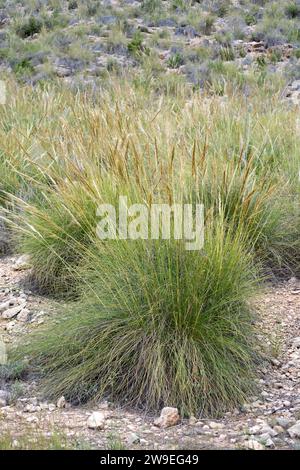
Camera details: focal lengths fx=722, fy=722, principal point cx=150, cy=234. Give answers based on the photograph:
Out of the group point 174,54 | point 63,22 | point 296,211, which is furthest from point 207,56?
point 296,211

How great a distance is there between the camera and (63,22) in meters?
17.4

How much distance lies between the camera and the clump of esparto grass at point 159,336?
10.7 ft

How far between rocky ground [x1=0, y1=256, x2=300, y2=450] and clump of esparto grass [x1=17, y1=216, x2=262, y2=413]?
86 millimetres

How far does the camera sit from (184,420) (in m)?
3.15

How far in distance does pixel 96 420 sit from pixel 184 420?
1.28 ft

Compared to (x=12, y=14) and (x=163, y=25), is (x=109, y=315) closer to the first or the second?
(x=163, y=25)

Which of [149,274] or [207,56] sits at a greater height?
[149,274]

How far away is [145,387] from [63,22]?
15.4 m

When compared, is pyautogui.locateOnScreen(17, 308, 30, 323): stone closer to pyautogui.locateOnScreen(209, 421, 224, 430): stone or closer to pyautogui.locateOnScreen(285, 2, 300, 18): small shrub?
pyautogui.locateOnScreen(209, 421, 224, 430): stone

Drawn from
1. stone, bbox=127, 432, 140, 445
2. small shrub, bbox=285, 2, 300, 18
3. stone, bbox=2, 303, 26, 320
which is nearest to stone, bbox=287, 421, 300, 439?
stone, bbox=127, 432, 140, 445

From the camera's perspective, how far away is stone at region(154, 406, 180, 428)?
3086 mm

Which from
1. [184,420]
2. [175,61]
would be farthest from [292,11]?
[184,420]

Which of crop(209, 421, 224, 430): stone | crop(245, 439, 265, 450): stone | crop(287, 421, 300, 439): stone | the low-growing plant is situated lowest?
the low-growing plant

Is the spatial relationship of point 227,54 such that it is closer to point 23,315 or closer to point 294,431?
point 23,315
